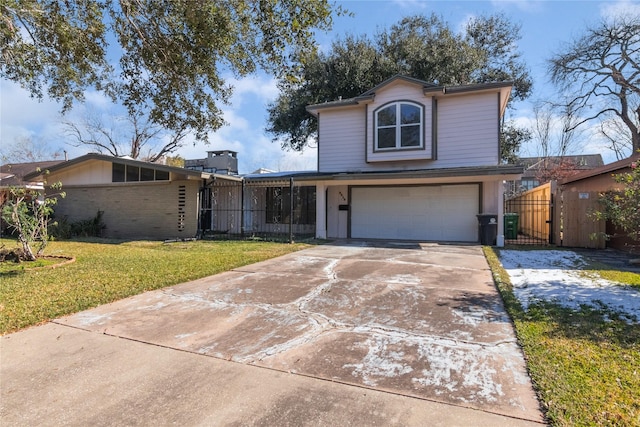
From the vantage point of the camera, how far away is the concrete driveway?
2543mm

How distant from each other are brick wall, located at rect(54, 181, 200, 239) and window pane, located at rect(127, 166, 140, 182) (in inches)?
10.2

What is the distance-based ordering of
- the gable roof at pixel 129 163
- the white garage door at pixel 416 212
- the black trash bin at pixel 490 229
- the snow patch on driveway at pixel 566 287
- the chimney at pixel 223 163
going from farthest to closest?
the chimney at pixel 223 163 < the white garage door at pixel 416 212 < the gable roof at pixel 129 163 < the black trash bin at pixel 490 229 < the snow patch on driveway at pixel 566 287

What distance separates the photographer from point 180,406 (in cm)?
262

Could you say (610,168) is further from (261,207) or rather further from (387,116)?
(261,207)

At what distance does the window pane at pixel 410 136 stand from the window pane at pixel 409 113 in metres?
0.24

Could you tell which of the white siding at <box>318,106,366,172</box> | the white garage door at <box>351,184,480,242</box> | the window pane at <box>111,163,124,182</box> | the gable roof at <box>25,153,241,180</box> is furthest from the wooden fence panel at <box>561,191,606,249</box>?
the window pane at <box>111,163,124,182</box>

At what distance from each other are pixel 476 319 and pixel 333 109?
1235cm

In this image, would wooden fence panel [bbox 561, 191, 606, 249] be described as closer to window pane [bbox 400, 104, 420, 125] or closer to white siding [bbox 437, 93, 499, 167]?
white siding [bbox 437, 93, 499, 167]

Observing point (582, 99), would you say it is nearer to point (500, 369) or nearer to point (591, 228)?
point (591, 228)

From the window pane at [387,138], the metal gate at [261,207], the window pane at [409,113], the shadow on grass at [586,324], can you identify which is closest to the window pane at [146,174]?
the metal gate at [261,207]

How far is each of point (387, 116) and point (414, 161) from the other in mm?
2034

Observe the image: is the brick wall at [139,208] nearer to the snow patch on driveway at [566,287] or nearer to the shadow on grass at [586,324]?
the snow patch on driveway at [566,287]

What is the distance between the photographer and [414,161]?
13922mm

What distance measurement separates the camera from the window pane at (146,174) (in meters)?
15.4
